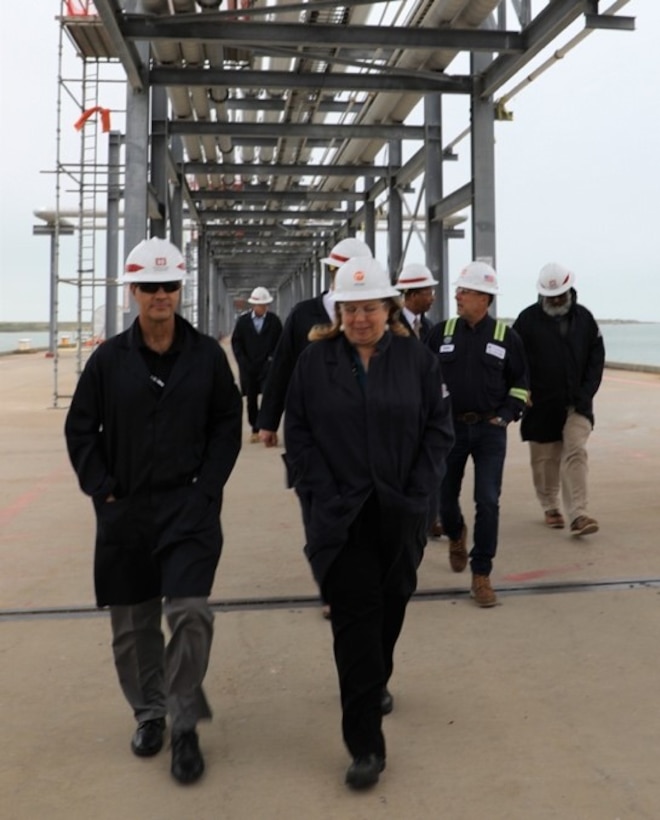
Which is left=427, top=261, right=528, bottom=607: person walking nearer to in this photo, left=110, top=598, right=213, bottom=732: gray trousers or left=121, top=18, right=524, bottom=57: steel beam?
left=110, top=598, right=213, bottom=732: gray trousers

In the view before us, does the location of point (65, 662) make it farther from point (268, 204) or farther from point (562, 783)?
point (268, 204)

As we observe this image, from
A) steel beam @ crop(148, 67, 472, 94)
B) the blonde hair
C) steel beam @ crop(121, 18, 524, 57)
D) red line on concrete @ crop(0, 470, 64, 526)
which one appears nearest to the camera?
the blonde hair

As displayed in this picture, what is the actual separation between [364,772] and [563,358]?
12.6 ft

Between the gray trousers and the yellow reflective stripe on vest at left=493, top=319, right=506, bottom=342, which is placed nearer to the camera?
the gray trousers

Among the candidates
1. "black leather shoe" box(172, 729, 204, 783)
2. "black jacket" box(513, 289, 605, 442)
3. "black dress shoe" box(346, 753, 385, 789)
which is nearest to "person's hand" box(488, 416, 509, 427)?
"black jacket" box(513, 289, 605, 442)

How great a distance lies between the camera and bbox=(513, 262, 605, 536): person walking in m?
5.98

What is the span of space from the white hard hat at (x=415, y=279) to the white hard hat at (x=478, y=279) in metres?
0.64

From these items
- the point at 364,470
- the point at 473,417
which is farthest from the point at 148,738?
the point at 473,417

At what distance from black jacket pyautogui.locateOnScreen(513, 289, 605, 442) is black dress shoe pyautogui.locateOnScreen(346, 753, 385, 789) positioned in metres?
3.76

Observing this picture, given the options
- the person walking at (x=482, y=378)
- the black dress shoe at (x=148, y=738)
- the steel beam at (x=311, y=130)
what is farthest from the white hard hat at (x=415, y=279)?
the steel beam at (x=311, y=130)

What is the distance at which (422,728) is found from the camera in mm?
3229

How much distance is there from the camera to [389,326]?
330 cm

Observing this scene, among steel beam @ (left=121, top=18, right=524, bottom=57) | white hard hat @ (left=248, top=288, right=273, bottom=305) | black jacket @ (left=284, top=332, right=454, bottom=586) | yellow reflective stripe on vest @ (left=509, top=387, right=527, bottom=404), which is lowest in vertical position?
black jacket @ (left=284, top=332, right=454, bottom=586)

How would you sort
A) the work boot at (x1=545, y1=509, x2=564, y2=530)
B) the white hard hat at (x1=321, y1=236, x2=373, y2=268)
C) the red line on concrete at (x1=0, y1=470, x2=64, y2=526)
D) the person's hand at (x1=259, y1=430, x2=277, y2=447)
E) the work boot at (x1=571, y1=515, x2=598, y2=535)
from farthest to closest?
the red line on concrete at (x1=0, y1=470, x2=64, y2=526), the work boot at (x1=545, y1=509, x2=564, y2=530), the work boot at (x1=571, y1=515, x2=598, y2=535), the white hard hat at (x1=321, y1=236, x2=373, y2=268), the person's hand at (x1=259, y1=430, x2=277, y2=447)
